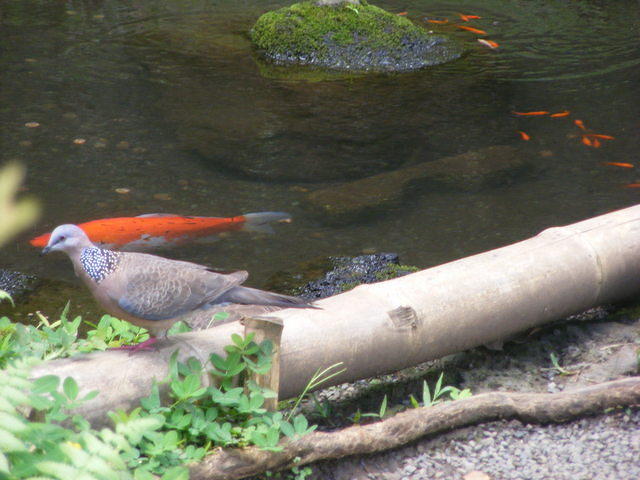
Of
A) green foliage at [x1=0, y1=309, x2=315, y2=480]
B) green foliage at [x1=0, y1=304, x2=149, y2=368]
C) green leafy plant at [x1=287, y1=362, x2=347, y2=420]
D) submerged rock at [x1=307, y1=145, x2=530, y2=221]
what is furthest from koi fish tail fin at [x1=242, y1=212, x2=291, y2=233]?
green leafy plant at [x1=287, y1=362, x2=347, y2=420]

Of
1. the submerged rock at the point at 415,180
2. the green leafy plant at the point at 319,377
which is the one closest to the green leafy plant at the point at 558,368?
the green leafy plant at the point at 319,377

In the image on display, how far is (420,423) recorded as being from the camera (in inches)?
116

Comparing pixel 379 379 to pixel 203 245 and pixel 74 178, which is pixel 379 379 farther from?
pixel 74 178

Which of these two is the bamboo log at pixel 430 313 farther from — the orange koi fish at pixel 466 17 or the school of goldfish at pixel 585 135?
the orange koi fish at pixel 466 17

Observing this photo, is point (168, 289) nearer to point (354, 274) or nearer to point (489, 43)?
point (354, 274)

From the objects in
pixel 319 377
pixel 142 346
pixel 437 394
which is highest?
pixel 142 346

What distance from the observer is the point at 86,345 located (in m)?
3.24

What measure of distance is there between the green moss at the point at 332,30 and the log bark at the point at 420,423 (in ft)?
24.5

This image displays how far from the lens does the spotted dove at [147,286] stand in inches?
110

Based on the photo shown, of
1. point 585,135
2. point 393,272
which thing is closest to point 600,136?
point 585,135

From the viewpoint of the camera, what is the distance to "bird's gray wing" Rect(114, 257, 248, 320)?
2803 millimetres

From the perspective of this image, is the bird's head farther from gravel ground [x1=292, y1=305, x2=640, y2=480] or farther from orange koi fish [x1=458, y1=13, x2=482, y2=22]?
orange koi fish [x1=458, y1=13, x2=482, y2=22]

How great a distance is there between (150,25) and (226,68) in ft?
7.03

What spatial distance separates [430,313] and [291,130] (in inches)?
190
